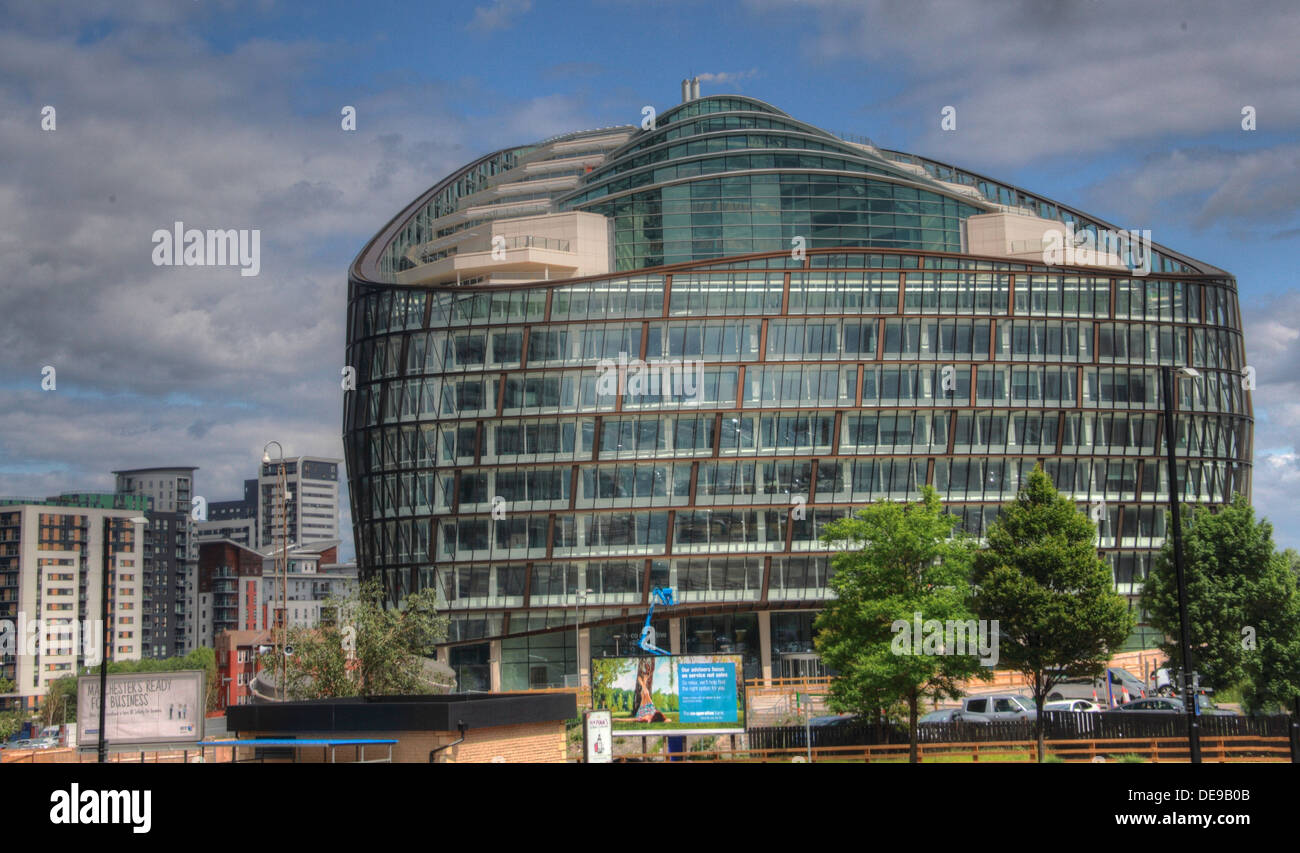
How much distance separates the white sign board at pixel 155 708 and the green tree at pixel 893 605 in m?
22.2

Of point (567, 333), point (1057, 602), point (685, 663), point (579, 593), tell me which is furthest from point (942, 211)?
point (685, 663)

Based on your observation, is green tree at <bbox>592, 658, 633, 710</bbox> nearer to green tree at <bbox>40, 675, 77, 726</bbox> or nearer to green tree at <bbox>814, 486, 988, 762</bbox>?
green tree at <bbox>814, 486, 988, 762</bbox>

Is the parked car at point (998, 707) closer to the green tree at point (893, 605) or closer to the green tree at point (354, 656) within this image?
the green tree at point (893, 605)

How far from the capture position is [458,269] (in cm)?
9262

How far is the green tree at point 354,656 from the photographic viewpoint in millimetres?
55250

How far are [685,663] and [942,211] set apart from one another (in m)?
66.1

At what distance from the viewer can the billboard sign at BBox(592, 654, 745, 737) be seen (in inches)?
1620

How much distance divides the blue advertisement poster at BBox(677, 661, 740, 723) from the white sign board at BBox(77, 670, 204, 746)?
15561mm

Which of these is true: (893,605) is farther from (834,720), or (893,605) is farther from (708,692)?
(834,720)

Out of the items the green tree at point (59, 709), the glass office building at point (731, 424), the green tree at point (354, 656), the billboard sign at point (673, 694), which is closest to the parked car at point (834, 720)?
the billboard sign at point (673, 694)

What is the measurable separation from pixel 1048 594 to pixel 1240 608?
10295 millimetres

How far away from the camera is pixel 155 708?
114 ft

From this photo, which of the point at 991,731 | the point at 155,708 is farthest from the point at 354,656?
the point at 991,731
